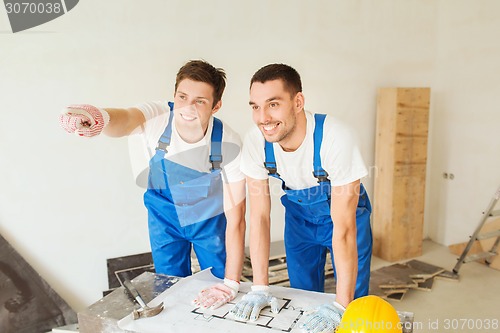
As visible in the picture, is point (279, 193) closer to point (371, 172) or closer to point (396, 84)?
point (371, 172)

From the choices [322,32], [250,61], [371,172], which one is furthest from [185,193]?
[371,172]

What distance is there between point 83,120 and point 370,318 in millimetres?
1192

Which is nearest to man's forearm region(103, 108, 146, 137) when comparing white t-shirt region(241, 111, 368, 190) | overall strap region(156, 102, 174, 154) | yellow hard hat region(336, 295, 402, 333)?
overall strap region(156, 102, 174, 154)

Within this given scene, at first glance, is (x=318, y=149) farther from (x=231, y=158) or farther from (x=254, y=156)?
(x=231, y=158)

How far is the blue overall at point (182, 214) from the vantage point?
2.34m

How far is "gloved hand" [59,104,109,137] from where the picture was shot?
1.62m

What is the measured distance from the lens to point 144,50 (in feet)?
11.0

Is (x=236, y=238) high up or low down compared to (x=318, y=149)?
down

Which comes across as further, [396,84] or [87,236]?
[396,84]

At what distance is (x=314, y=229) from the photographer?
234cm

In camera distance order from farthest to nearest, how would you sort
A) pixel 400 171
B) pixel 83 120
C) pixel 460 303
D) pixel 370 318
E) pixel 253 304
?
1. pixel 400 171
2. pixel 460 303
3. pixel 253 304
4. pixel 83 120
5. pixel 370 318

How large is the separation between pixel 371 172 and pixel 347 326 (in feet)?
11.0

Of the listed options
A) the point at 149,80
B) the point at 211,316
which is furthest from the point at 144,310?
the point at 149,80

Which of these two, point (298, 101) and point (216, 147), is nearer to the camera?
point (298, 101)
